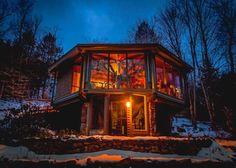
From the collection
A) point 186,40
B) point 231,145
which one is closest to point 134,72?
point 231,145

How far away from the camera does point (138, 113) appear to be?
39.9ft

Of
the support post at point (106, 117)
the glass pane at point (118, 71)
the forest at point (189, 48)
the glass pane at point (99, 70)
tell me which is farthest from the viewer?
the forest at point (189, 48)

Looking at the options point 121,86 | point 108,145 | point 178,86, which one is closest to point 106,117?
point 121,86

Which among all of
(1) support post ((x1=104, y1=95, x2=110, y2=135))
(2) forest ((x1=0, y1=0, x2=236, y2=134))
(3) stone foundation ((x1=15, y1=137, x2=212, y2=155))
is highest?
(2) forest ((x1=0, y1=0, x2=236, y2=134))

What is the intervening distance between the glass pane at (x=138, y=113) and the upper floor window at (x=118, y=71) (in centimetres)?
167

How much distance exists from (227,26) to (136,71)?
11.8 meters

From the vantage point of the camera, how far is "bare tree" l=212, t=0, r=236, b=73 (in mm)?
16391

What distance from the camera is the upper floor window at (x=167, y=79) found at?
11752mm

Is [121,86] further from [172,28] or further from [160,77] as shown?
[172,28]

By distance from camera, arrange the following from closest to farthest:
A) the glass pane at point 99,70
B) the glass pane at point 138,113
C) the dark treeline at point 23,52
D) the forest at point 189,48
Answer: the glass pane at point 99,70
the glass pane at point 138,113
the forest at point 189,48
the dark treeline at point 23,52

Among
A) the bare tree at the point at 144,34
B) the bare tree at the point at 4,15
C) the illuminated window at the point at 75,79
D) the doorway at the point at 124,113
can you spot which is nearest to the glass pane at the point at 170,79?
the doorway at the point at 124,113

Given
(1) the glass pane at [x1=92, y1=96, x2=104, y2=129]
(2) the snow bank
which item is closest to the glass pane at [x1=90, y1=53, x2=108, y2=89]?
(1) the glass pane at [x1=92, y1=96, x2=104, y2=129]

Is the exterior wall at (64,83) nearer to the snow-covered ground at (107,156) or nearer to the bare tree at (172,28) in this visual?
the snow-covered ground at (107,156)

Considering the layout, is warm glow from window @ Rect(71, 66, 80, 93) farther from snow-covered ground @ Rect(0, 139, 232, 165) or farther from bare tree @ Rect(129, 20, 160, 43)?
bare tree @ Rect(129, 20, 160, 43)
